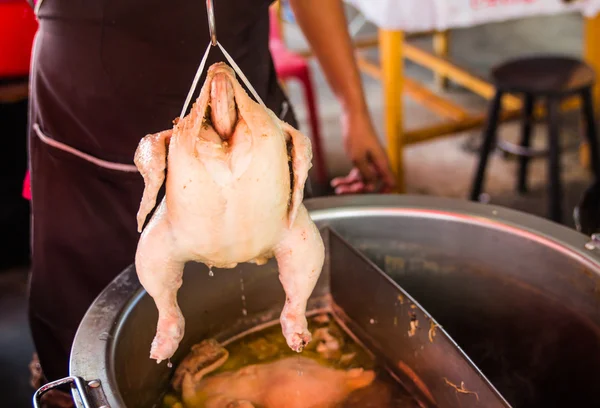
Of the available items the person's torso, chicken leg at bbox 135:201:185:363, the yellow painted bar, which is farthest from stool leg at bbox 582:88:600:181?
chicken leg at bbox 135:201:185:363

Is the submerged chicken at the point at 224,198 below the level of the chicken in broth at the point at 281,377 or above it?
above

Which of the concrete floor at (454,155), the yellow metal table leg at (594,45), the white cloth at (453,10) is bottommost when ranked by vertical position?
the concrete floor at (454,155)

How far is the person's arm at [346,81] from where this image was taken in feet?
5.49

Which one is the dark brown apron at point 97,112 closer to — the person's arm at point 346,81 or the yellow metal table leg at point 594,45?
the person's arm at point 346,81

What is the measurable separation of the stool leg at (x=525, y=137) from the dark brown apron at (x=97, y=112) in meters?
1.90

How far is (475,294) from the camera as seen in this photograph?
140 cm

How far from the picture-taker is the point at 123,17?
131cm

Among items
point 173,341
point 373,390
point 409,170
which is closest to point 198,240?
point 173,341

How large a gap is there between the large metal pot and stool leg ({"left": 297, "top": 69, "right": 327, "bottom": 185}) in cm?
192

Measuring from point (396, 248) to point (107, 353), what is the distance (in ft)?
2.20

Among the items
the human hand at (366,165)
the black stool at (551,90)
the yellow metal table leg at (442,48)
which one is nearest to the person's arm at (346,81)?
the human hand at (366,165)

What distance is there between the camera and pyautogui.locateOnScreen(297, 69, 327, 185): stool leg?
3.31 meters

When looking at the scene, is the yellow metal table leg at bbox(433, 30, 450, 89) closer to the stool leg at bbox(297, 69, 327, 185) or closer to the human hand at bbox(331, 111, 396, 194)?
the stool leg at bbox(297, 69, 327, 185)

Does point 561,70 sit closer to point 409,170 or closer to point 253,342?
point 409,170
